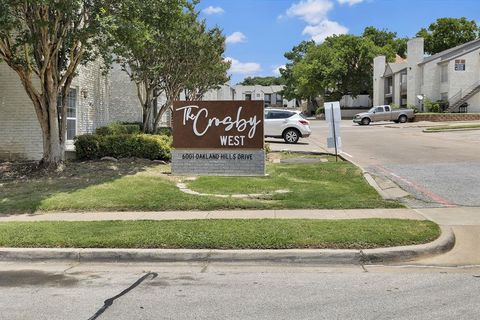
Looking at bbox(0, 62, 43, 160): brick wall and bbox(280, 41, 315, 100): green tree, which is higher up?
bbox(280, 41, 315, 100): green tree

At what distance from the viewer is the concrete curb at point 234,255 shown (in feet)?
22.2

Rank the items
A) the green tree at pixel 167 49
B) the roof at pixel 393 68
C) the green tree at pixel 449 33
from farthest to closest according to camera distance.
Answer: the green tree at pixel 449 33 → the roof at pixel 393 68 → the green tree at pixel 167 49

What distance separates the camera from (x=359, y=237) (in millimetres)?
7285

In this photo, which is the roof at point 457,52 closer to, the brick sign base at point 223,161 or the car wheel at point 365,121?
the car wheel at point 365,121

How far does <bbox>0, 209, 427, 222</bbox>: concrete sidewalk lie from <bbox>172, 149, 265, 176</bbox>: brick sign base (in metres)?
2.62

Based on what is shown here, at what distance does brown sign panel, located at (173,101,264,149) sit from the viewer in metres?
12.2

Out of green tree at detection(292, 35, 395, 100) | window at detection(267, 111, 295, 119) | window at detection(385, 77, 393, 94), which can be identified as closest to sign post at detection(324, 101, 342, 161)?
window at detection(267, 111, 295, 119)

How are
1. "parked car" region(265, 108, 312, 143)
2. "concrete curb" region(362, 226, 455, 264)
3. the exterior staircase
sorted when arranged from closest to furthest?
"concrete curb" region(362, 226, 455, 264), "parked car" region(265, 108, 312, 143), the exterior staircase

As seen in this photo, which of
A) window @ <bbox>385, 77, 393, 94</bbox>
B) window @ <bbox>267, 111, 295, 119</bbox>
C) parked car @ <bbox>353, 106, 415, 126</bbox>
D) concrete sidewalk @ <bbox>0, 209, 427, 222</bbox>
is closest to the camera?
concrete sidewalk @ <bbox>0, 209, 427, 222</bbox>

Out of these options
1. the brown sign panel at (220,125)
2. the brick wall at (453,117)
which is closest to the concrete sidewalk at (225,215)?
the brown sign panel at (220,125)

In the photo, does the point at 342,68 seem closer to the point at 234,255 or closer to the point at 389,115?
the point at 389,115

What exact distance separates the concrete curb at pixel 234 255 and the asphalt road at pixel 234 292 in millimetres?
186

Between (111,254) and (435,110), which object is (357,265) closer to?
(111,254)

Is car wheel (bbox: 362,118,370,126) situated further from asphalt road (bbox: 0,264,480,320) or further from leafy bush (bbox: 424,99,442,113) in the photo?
asphalt road (bbox: 0,264,480,320)
